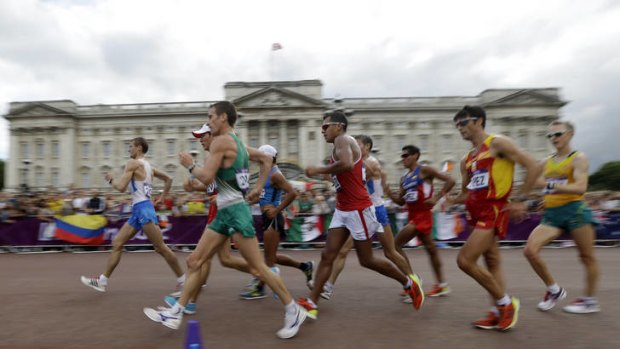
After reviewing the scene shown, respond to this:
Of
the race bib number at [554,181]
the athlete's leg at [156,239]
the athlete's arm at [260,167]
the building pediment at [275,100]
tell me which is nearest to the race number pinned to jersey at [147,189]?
the athlete's leg at [156,239]

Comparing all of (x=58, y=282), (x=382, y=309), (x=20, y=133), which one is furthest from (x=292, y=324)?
(x=20, y=133)

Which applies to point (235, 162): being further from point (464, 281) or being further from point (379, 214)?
point (464, 281)

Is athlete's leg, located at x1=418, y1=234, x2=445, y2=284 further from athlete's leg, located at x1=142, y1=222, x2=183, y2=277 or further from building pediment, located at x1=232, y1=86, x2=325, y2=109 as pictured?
building pediment, located at x1=232, y1=86, x2=325, y2=109

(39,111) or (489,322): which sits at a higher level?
(39,111)

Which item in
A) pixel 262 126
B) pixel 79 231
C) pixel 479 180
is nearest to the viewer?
pixel 479 180

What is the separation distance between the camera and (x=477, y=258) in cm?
430

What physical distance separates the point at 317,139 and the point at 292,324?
59786mm

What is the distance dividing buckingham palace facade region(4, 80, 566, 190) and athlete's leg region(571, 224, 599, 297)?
5734cm

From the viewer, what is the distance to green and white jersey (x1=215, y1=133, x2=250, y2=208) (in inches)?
168

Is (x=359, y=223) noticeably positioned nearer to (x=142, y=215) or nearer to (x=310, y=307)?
(x=310, y=307)

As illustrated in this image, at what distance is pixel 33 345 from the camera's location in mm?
4047

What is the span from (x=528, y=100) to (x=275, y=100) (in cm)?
3376

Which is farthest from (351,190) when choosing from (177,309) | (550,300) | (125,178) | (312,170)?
(125,178)

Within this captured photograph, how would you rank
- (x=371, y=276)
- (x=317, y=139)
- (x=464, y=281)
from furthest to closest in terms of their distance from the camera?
(x=317, y=139) < (x=371, y=276) < (x=464, y=281)
